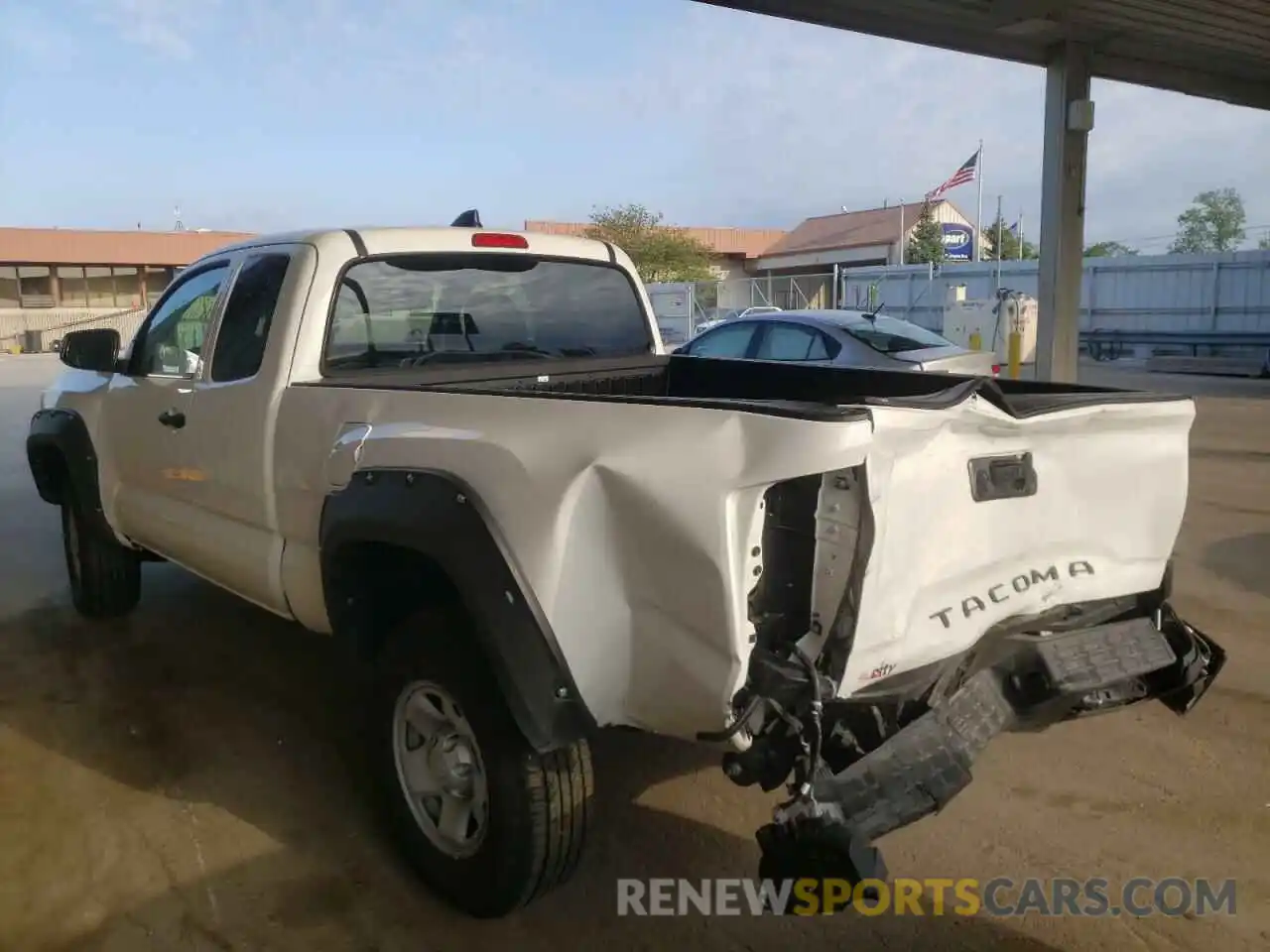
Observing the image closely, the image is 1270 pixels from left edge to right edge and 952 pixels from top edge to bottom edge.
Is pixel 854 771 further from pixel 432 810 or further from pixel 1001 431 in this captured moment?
pixel 432 810

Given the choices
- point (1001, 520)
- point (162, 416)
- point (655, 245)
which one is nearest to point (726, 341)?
point (162, 416)

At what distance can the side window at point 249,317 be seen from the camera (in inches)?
154

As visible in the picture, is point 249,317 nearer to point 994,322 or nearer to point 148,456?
point 148,456

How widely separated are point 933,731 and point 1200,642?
4.08 feet

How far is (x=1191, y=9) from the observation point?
36.3 ft

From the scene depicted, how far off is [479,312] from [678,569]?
2296mm

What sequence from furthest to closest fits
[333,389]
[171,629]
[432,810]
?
[171,629] → [333,389] → [432,810]

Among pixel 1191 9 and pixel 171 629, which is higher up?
pixel 1191 9

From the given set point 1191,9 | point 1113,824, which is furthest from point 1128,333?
point 1113,824

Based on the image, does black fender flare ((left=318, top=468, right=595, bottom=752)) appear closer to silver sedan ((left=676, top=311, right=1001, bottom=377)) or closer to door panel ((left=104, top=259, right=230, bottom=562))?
door panel ((left=104, top=259, right=230, bottom=562))

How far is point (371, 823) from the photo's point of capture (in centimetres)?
361

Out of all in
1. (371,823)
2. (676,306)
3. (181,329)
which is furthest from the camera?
(676,306)
